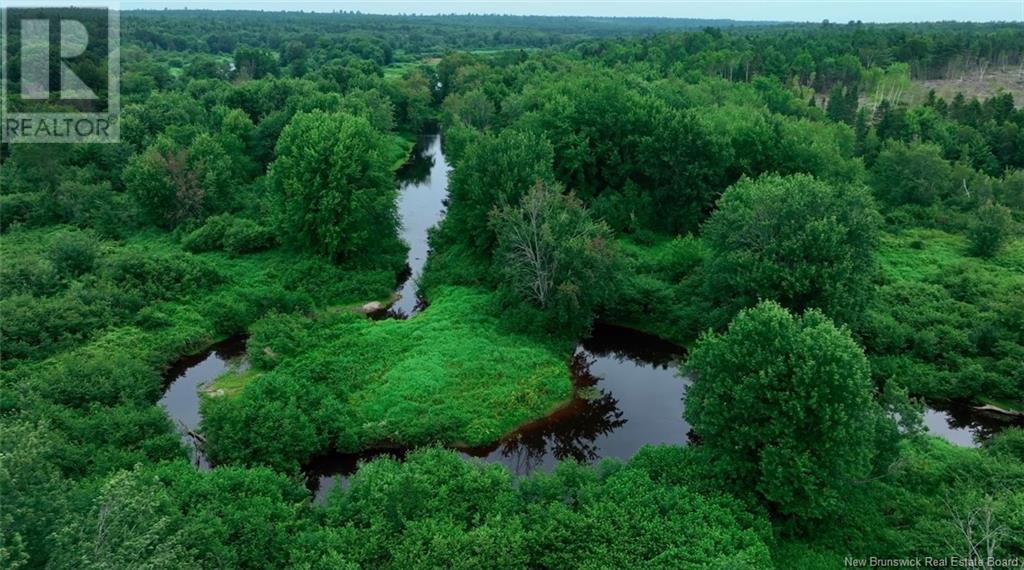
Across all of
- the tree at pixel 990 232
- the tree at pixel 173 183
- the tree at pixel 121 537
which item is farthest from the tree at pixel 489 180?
the tree at pixel 990 232

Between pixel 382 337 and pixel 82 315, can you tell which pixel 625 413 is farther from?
pixel 82 315

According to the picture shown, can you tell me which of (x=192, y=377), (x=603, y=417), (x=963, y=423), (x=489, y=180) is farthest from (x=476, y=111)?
(x=963, y=423)

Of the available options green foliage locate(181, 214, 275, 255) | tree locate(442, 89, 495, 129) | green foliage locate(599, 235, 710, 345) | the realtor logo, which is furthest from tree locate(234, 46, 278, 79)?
green foliage locate(599, 235, 710, 345)

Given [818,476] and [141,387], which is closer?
[818,476]

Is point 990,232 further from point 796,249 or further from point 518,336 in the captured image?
point 518,336

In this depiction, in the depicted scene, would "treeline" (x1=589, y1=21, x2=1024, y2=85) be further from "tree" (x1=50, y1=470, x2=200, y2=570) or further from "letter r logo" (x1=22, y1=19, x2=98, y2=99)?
"tree" (x1=50, y1=470, x2=200, y2=570)

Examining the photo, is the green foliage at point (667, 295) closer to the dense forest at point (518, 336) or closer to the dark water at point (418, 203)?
the dense forest at point (518, 336)

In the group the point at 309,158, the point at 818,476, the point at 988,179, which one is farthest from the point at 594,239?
the point at 988,179
